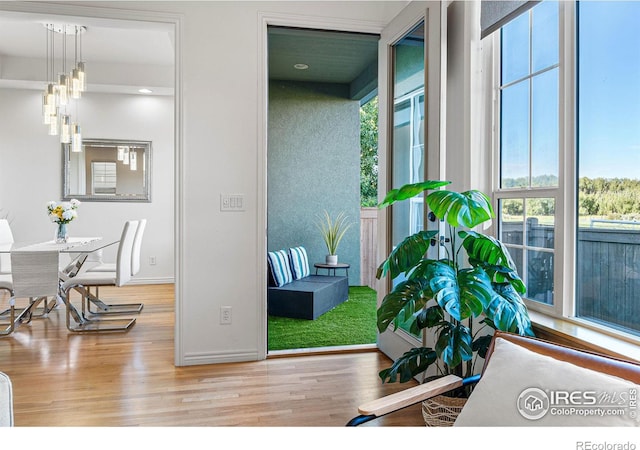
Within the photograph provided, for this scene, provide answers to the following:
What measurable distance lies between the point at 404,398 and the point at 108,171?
5.73 m

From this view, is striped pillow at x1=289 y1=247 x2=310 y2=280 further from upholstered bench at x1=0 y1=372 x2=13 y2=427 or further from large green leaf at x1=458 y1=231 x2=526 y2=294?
upholstered bench at x1=0 y1=372 x2=13 y2=427

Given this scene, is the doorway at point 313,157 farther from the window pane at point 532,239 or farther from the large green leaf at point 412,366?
the large green leaf at point 412,366

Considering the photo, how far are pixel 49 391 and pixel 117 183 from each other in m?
4.00

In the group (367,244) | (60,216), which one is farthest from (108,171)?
(367,244)

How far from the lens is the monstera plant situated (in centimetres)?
168

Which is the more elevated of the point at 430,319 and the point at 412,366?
the point at 430,319

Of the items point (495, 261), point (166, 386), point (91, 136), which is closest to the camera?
point (495, 261)

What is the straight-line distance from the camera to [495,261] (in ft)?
6.02

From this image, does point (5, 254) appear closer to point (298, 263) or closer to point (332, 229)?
point (298, 263)

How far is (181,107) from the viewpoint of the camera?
2.96m

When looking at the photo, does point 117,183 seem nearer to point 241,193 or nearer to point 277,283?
point 277,283

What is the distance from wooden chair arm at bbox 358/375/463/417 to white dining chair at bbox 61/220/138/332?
3142mm

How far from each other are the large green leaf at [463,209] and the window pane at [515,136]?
0.67 metres
